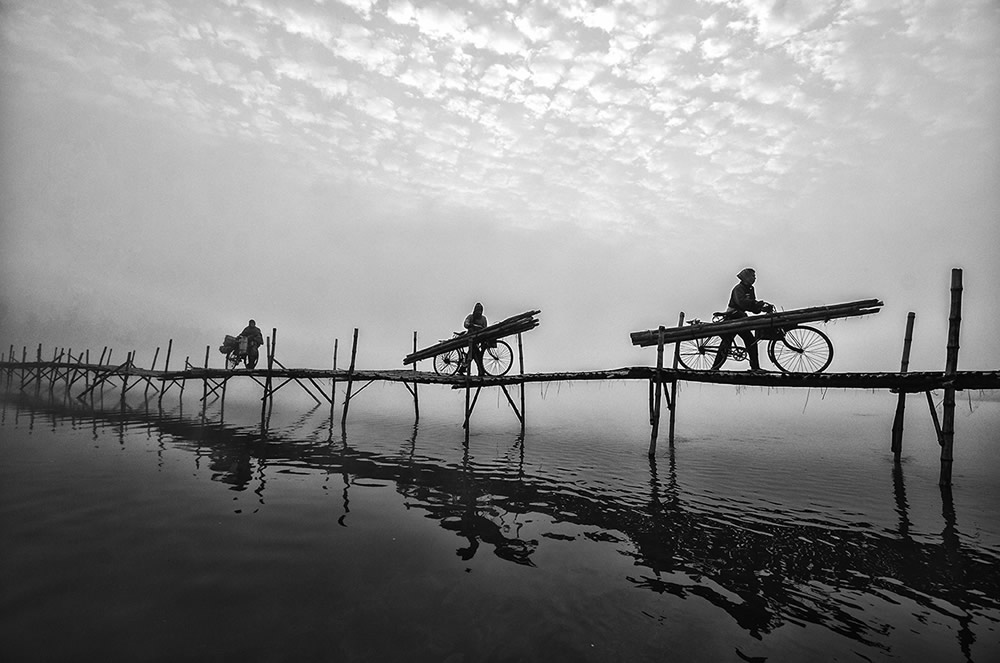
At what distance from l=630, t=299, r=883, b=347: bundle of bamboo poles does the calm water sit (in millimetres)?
4771

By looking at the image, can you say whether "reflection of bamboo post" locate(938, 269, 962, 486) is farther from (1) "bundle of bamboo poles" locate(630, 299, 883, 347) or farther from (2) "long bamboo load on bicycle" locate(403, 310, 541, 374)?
(2) "long bamboo load on bicycle" locate(403, 310, 541, 374)

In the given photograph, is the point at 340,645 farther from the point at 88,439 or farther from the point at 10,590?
the point at 88,439

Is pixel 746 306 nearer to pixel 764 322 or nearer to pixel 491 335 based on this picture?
pixel 764 322

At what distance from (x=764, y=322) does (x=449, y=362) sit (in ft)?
47.0

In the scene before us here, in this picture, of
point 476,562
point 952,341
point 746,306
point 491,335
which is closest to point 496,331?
point 491,335

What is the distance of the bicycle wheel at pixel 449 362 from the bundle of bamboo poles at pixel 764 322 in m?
9.64

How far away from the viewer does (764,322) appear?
13273mm

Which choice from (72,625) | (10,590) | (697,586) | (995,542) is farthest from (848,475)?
(10,590)

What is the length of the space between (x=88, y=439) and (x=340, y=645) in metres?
18.2

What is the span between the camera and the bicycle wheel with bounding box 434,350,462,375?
21.8 m

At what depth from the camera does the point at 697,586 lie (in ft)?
19.5

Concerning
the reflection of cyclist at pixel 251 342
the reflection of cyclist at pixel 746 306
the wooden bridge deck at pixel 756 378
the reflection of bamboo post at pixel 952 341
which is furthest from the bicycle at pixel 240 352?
the reflection of bamboo post at pixel 952 341

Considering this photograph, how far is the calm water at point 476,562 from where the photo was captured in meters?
4.51

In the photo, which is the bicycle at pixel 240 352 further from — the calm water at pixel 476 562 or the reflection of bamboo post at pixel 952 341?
the reflection of bamboo post at pixel 952 341
